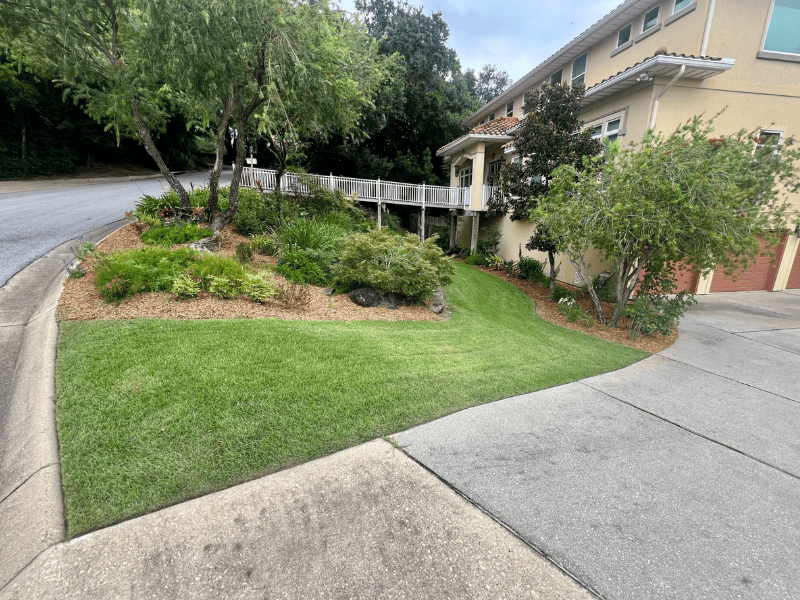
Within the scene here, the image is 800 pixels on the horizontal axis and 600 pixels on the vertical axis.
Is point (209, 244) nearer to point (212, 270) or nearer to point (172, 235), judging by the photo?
point (172, 235)

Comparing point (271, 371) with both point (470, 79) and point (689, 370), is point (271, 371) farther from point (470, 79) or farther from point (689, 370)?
point (470, 79)

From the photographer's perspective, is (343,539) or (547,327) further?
(547,327)

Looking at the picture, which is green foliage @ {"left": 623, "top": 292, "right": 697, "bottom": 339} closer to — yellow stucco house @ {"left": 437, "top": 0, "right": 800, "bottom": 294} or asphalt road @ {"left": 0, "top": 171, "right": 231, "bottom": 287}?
yellow stucco house @ {"left": 437, "top": 0, "right": 800, "bottom": 294}

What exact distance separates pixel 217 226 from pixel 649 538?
29.3 ft

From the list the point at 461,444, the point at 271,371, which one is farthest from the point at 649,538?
the point at 271,371

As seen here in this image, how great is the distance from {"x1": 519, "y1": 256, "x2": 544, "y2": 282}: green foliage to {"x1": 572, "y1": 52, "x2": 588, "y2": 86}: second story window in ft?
20.8

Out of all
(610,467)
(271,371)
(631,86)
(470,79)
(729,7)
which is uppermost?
(470,79)

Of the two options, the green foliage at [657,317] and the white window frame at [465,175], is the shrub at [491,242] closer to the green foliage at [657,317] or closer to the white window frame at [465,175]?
the white window frame at [465,175]

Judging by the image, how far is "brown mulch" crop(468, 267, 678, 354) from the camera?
6738mm

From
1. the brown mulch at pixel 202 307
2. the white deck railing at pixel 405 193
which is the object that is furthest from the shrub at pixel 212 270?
the white deck railing at pixel 405 193

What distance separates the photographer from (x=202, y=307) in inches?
193

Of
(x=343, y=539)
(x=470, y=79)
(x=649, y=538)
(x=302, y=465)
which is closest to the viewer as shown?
(x=343, y=539)

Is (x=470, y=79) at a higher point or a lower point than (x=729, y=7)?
higher

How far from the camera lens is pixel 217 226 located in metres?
8.20
